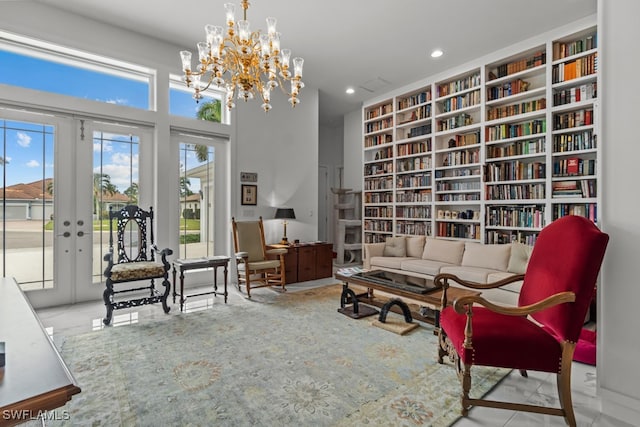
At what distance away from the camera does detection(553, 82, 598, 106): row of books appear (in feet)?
12.3

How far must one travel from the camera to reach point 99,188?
4.11m

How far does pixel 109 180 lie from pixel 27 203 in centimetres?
85

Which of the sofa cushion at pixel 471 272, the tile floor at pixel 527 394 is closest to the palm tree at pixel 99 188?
the tile floor at pixel 527 394

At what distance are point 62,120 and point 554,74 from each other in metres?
6.10

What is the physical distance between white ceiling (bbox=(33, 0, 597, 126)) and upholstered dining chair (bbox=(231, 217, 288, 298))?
266 cm

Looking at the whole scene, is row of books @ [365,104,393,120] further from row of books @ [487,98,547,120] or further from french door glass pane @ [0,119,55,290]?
french door glass pane @ [0,119,55,290]

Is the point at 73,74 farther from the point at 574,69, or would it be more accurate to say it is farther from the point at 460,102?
the point at 574,69

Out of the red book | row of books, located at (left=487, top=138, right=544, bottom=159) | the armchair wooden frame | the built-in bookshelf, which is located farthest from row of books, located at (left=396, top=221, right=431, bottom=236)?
the armchair wooden frame

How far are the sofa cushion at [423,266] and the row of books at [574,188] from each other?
164 centimetres

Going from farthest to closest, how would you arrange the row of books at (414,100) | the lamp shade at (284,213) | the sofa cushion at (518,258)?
the row of books at (414,100) < the lamp shade at (284,213) < the sofa cushion at (518,258)

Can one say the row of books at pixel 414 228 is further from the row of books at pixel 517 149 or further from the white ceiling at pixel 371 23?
the white ceiling at pixel 371 23

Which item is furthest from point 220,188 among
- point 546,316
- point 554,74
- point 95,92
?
point 554,74

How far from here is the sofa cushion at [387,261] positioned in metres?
4.84

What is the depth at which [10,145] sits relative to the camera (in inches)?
141
